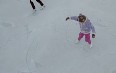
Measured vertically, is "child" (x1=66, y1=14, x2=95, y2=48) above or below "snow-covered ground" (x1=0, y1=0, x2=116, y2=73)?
above

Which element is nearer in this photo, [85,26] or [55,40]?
[85,26]

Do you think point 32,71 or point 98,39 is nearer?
point 32,71

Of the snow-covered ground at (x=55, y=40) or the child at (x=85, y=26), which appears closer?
the child at (x=85, y=26)

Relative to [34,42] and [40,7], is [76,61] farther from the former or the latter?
[40,7]

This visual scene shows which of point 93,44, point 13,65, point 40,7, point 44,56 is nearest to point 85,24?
point 93,44

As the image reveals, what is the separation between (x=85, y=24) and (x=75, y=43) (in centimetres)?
128

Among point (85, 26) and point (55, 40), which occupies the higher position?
point (85, 26)

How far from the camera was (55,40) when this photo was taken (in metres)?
10.2

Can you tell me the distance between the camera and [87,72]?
28.8ft

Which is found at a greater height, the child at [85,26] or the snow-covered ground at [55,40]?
the child at [85,26]

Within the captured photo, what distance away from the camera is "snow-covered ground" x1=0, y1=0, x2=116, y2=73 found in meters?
9.18

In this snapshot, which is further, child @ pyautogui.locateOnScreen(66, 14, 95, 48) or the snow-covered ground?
the snow-covered ground

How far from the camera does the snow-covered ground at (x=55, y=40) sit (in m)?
9.18

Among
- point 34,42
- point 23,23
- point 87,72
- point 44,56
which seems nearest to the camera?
point 87,72
